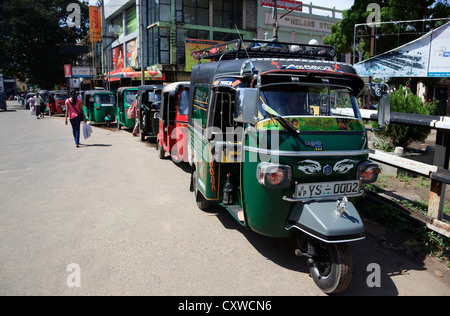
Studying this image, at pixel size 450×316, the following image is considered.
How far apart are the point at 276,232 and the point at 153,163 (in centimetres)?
675

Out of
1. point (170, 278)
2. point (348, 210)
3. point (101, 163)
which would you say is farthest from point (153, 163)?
point (348, 210)

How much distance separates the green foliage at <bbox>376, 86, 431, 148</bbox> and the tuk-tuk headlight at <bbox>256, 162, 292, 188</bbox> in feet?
21.3

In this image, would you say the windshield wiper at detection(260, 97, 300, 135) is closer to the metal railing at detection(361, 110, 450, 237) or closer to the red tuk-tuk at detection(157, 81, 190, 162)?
the metal railing at detection(361, 110, 450, 237)

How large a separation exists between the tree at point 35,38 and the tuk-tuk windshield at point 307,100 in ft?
157

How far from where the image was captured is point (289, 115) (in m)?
4.30

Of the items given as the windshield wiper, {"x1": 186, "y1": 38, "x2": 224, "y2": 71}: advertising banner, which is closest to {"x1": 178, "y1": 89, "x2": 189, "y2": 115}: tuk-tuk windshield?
A: the windshield wiper

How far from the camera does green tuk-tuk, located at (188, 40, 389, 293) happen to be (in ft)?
12.3

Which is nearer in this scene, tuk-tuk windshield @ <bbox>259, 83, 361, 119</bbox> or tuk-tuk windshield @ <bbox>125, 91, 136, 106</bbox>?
tuk-tuk windshield @ <bbox>259, 83, 361, 119</bbox>

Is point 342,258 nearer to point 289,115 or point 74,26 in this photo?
point 289,115

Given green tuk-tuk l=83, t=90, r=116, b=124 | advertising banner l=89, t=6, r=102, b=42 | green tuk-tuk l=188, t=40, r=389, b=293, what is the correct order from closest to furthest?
1. green tuk-tuk l=188, t=40, r=389, b=293
2. green tuk-tuk l=83, t=90, r=116, b=124
3. advertising banner l=89, t=6, r=102, b=42

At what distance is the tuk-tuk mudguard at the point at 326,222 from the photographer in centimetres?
357
